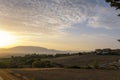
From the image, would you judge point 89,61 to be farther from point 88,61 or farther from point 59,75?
point 59,75

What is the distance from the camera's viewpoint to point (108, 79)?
32.0 meters

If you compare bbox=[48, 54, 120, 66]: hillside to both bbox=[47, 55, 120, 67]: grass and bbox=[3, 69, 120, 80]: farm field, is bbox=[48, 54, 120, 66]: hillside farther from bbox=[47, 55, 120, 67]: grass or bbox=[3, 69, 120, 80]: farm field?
bbox=[3, 69, 120, 80]: farm field

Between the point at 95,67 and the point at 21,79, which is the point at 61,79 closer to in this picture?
the point at 21,79

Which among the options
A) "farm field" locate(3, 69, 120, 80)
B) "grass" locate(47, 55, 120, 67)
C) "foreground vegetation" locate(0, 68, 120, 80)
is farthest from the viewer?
"grass" locate(47, 55, 120, 67)

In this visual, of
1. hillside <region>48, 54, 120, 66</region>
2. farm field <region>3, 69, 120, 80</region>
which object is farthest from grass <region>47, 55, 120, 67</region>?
farm field <region>3, 69, 120, 80</region>

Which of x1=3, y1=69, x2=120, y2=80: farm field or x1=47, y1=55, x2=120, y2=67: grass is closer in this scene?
x1=3, y1=69, x2=120, y2=80: farm field

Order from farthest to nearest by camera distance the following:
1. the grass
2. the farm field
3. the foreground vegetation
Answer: the grass < the farm field < the foreground vegetation

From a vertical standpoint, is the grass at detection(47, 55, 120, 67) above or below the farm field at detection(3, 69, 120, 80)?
above

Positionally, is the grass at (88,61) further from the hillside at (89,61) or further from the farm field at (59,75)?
the farm field at (59,75)

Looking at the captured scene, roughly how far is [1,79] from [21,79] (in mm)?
1991

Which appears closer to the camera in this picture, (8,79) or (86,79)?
(8,79)

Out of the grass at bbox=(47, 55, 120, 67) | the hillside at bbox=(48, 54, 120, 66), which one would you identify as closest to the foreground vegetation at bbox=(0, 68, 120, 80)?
the grass at bbox=(47, 55, 120, 67)

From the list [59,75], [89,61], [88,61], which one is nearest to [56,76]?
[59,75]

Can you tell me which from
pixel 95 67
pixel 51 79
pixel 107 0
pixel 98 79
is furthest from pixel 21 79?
pixel 95 67
